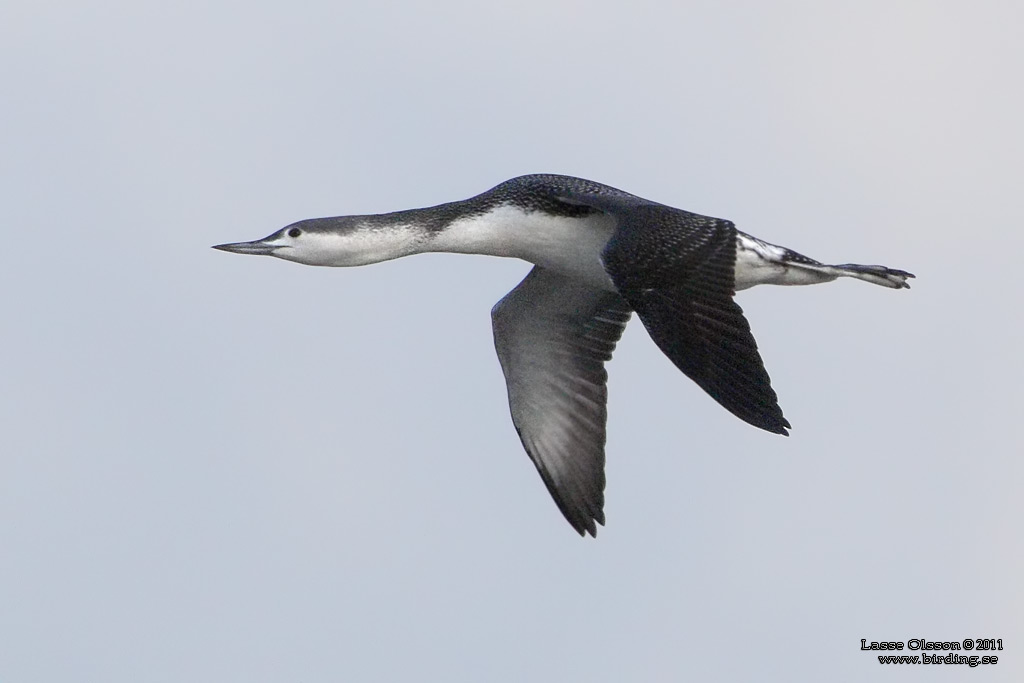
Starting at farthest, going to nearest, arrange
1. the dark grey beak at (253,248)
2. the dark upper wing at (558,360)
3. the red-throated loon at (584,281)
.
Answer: the dark upper wing at (558,360), the dark grey beak at (253,248), the red-throated loon at (584,281)

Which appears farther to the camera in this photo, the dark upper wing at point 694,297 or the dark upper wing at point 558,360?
the dark upper wing at point 558,360

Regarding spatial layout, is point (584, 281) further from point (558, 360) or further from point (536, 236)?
point (558, 360)

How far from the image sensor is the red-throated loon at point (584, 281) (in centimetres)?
1348

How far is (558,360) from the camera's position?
1789 centimetres

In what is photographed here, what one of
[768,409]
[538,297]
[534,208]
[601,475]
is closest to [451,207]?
[534,208]

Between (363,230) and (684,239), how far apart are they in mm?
3058

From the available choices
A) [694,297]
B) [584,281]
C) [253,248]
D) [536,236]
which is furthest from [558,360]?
[694,297]

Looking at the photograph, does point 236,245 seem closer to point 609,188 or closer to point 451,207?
point 451,207

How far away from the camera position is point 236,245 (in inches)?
634

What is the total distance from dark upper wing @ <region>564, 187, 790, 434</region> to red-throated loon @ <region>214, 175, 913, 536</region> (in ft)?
0.04

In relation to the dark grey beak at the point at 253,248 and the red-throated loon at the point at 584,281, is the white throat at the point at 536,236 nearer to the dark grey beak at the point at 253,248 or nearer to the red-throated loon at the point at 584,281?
the red-throated loon at the point at 584,281

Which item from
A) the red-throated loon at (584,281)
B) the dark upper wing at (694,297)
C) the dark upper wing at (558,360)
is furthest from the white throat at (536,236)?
the dark upper wing at (558,360)

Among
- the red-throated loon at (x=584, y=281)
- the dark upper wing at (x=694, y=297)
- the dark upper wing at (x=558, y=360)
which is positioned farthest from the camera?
the dark upper wing at (x=558, y=360)

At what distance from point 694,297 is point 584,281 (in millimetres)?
2986
